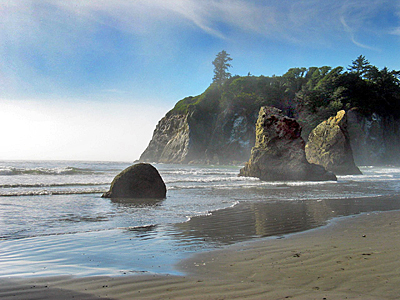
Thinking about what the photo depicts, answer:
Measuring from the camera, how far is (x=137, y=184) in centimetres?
1237

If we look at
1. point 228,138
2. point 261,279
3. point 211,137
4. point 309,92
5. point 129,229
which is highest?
point 309,92

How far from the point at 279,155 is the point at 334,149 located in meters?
10.7

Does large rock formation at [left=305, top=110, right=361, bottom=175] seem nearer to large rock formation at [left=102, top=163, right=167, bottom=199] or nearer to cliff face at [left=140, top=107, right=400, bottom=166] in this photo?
large rock formation at [left=102, top=163, right=167, bottom=199]

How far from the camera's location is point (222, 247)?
199 inches

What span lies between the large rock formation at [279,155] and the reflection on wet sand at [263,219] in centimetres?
1314

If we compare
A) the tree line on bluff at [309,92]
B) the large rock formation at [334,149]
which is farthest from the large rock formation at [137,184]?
the tree line on bluff at [309,92]

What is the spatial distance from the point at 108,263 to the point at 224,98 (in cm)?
7633

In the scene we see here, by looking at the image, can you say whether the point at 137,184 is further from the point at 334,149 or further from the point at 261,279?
the point at 334,149

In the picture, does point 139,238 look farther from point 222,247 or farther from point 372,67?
point 372,67

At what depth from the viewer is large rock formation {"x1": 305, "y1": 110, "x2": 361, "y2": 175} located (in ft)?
103

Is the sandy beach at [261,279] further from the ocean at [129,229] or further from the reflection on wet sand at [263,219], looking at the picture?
the reflection on wet sand at [263,219]

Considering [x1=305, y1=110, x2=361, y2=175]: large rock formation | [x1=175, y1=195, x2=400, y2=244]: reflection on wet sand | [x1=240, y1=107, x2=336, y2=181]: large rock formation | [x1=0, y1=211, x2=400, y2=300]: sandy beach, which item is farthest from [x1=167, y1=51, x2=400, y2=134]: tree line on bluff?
[x1=0, y1=211, x2=400, y2=300]: sandy beach

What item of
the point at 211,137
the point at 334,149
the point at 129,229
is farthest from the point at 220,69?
the point at 129,229

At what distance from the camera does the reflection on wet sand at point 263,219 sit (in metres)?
6.15
